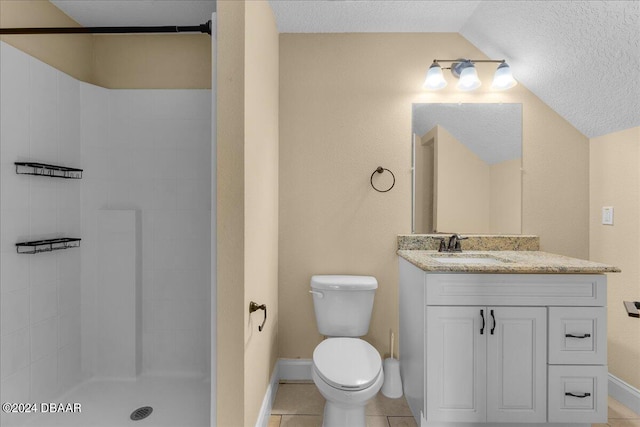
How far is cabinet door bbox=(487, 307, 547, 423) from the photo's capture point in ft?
5.03

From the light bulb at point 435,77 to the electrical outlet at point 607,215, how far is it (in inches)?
52.3

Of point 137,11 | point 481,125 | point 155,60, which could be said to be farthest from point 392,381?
point 137,11

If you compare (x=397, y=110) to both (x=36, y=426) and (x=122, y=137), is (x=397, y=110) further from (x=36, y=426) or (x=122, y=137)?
(x=36, y=426)

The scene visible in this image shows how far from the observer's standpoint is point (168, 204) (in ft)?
7.12

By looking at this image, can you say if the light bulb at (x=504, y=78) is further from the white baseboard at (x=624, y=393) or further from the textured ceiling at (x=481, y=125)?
the white baseboard at (x=624, y=393)

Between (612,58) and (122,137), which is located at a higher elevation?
(612,58)

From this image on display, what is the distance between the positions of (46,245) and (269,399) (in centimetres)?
156

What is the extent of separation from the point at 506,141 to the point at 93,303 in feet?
10.0

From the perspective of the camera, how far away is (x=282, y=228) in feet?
7.27

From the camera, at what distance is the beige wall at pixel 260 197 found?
1.39m

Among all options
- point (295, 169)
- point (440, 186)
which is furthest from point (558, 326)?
point (295, 169)

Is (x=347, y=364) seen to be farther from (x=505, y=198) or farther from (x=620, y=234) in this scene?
(x=620, y=234)

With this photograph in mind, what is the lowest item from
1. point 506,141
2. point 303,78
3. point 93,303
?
point 93,303

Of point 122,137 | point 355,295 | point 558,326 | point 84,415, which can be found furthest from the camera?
point 122,137
